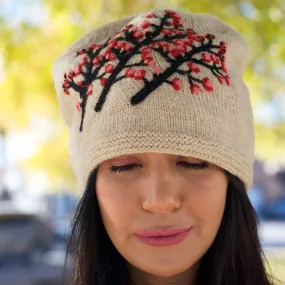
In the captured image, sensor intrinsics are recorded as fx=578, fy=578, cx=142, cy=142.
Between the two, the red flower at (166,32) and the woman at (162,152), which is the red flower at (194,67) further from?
the red flower at (166,32)

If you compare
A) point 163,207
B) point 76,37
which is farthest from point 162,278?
point 76,37

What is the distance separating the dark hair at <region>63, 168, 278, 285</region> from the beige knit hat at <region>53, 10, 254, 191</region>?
0.07m

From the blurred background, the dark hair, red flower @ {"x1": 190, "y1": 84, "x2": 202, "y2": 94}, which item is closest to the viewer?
red flower @ {"x1": 190, "y1": 84, "x2": 202, "y2": 94}

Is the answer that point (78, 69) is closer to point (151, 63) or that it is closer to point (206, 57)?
point (151, 63)

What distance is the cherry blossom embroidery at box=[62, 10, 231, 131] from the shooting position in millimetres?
1413

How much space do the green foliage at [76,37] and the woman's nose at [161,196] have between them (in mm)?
1791

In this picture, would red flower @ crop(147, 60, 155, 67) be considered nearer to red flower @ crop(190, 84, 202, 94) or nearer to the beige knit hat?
the beige knit hat

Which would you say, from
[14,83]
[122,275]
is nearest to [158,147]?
[122,275]

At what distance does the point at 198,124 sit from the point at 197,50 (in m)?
0.20

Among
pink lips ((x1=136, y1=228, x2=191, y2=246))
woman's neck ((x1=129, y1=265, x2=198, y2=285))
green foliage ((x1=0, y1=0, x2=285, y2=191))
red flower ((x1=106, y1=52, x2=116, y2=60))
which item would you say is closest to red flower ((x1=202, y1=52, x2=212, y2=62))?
red flower ((x1=106, y1=52, x2=116, y2=60))

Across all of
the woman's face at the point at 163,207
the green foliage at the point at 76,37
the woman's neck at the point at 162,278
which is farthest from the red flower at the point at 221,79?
the green foliage at the point at 76,37

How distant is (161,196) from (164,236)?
113 millimetres

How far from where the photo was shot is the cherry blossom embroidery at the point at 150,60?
1413 millimetres

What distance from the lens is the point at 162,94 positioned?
1.39m
